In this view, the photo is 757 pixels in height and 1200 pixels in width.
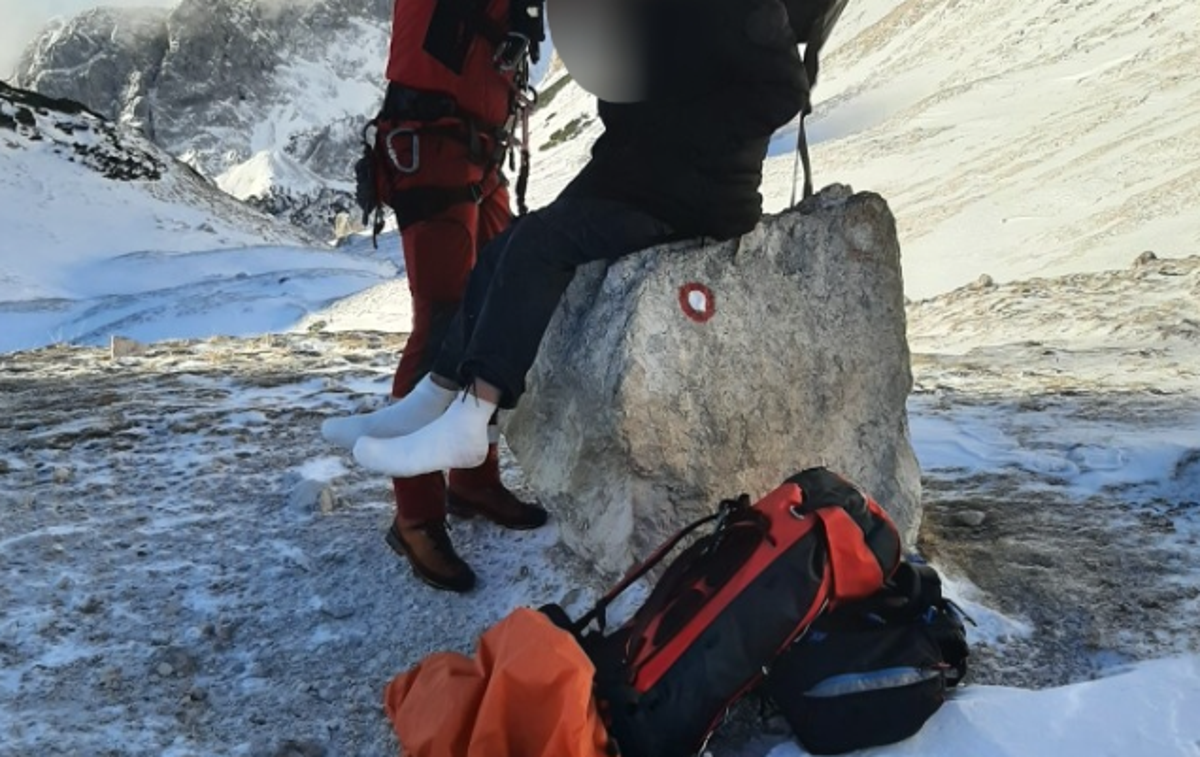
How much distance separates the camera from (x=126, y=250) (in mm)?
24188

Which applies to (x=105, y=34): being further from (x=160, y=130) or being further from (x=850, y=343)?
(x=850, y=343)

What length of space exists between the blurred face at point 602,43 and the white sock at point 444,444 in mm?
985

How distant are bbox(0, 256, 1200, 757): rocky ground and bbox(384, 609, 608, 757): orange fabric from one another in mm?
445

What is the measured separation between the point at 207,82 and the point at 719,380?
460ft

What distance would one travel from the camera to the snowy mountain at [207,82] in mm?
123375

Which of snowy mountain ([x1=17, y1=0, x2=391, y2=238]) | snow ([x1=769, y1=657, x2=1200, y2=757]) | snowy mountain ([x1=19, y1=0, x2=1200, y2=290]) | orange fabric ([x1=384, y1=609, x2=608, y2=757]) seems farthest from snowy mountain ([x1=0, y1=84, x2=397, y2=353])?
snowy mountain ([x1=17, y1=0, x2=391, y2=238])

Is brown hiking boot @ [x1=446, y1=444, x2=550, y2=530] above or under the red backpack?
under

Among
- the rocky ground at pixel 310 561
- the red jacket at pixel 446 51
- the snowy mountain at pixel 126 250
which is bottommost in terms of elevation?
the snowy mountain at pixel 126 250

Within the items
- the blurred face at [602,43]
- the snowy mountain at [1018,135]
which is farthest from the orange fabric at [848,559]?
the snowy mountain at [1018,135]

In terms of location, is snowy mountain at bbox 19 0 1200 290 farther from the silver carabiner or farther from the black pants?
the silver carabiner

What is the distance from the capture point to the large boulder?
10.0ft

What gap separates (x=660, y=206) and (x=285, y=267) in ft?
63.4

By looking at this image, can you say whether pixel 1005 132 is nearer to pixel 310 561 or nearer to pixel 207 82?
pixel 310 561

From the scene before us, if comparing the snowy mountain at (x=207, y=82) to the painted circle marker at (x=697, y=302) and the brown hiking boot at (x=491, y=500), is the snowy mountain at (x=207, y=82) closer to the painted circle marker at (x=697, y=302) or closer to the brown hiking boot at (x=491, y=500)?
the brown hiking boot at (x=491, y=500)
